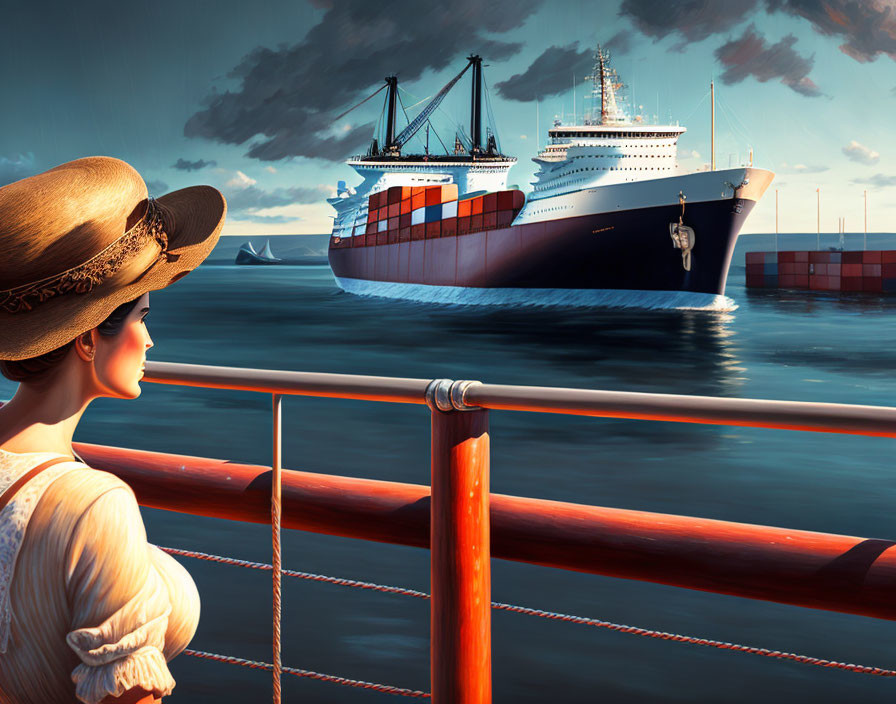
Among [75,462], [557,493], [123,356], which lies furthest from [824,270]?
[75,462]

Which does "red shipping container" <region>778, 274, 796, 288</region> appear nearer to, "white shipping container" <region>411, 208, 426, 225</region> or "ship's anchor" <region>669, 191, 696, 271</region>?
"white shipping container" <region>411, 208, 426, 225</region>

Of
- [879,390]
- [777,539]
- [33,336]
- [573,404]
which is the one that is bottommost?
[879,390]

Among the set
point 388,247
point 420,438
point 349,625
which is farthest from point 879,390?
point 388,247

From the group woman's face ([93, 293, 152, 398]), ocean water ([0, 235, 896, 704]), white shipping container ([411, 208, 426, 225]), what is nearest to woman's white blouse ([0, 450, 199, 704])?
woman's face ([93, 293, 152, 398])

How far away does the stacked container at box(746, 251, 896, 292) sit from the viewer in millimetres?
84062

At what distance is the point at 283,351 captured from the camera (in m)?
37.5

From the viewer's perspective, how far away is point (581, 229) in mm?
38500

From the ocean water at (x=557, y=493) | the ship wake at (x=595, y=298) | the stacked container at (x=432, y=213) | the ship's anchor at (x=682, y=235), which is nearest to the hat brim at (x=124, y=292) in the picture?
the ocean water at (x=557, y=493)

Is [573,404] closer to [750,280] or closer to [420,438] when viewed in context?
[420,438]

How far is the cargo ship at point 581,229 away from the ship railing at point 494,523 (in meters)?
36.8

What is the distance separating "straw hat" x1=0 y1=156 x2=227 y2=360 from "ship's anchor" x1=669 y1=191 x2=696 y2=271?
37839 mm

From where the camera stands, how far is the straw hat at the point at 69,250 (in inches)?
37.3

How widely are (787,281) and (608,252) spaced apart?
64.8 metres

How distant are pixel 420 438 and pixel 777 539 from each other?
16668 mm
